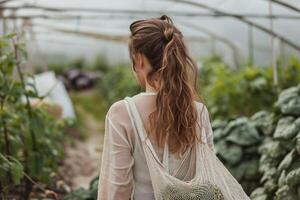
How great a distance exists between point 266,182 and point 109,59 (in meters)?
18.9

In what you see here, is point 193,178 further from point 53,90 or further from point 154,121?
point 53,90

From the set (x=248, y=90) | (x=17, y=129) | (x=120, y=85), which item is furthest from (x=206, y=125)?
(x=120, y=85)

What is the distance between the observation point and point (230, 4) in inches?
376

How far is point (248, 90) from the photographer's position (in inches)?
296

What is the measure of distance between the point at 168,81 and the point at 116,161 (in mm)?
368

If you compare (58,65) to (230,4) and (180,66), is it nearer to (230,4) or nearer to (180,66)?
(230,4)

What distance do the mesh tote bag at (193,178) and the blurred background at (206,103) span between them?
1.08 m

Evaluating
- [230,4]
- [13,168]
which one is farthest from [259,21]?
[13,168]

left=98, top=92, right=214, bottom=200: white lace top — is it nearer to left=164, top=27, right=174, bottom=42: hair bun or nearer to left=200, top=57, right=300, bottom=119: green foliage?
left=164, top=27, right=174, bottom=42: hair bun

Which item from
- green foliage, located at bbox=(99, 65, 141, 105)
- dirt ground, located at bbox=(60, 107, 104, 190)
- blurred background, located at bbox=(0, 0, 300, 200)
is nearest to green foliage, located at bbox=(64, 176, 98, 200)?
blurred background, located at bbox=(0, 0, 300, 200)

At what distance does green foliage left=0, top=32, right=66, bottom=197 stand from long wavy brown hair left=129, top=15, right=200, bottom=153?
5.28ft

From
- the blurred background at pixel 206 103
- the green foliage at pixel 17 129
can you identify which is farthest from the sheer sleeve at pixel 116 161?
the green foliage at pixel 17 129

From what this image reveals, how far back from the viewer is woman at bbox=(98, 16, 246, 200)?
8.08 ft

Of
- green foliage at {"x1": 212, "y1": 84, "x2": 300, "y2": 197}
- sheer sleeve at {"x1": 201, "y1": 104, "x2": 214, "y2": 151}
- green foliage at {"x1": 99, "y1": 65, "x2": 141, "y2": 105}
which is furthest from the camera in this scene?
green foliage at {"x1": 99, "y1": 65, "x2": 141, "y2": 105}
